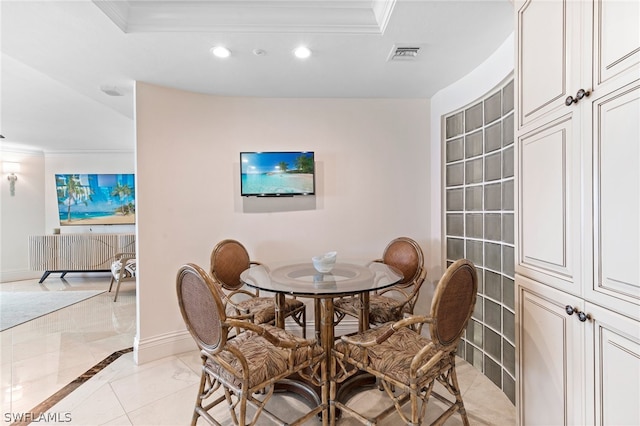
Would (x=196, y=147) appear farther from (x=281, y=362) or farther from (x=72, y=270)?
(x=72, y=270)

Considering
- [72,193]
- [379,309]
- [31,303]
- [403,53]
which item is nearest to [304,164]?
[403,53]

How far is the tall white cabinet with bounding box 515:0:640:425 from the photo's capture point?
1.05 metres

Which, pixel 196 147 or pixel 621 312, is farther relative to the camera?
pixel 196 147

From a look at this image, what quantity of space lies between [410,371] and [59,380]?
107 inches

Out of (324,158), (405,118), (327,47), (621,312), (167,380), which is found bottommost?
(167,380)

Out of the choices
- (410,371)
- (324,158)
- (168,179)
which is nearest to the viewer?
(410,371)

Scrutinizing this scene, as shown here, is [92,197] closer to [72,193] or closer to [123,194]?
[72,193]

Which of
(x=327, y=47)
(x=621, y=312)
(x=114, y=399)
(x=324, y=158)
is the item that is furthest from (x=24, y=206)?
(x=621, y=312)

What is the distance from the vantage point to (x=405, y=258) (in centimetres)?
276

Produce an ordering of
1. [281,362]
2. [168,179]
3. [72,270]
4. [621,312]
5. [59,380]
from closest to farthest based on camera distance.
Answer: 1. [621,312]
2. [281,362]
3. [59,380]
4. [168,179]
5. [72,270]

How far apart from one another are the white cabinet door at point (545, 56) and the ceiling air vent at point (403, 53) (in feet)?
2.30

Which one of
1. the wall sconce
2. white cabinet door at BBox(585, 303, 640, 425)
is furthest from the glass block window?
the wall sconce

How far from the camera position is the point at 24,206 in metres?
5.94

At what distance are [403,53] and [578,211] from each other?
1586 millimetres
